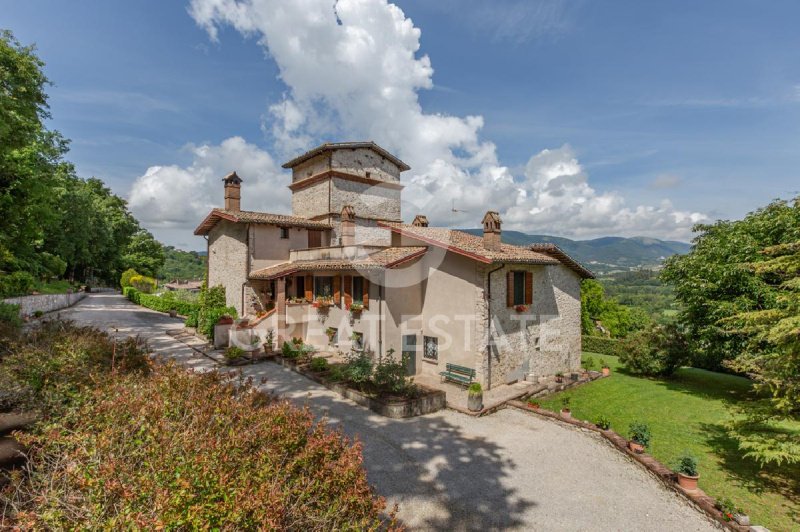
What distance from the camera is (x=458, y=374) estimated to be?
50.0ft

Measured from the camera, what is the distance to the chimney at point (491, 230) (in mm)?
15977

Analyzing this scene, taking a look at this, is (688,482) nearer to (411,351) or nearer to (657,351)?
(411,351)

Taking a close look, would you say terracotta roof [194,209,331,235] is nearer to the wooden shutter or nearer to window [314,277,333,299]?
window [314,277,333,299]

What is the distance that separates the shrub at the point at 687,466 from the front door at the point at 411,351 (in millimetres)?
10103

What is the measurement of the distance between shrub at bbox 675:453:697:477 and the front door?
10103mm

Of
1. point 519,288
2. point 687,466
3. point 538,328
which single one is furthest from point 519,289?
point 687,466

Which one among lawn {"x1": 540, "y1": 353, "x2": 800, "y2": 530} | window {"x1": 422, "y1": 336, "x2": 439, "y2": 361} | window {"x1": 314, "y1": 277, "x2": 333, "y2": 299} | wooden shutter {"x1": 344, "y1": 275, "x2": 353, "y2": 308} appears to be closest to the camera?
lawn {"x1": 540, "y1": 353, "x2": 800, "y2": 530}

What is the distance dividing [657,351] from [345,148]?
77.2 feet

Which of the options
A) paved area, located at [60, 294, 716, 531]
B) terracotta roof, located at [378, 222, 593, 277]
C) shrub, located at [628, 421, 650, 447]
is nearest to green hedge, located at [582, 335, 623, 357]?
terracotta roof, located at [378, 222, 593, 277]

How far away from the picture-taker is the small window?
1642 centimetres

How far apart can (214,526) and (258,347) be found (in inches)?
616

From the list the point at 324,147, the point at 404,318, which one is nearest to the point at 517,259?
the point at 404,318

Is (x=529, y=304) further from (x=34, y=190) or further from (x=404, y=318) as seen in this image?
(x=34, y=190)

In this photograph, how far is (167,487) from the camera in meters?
3.59
